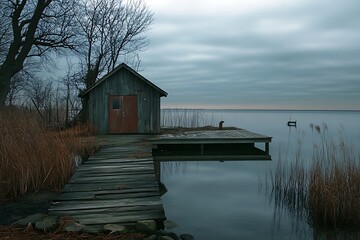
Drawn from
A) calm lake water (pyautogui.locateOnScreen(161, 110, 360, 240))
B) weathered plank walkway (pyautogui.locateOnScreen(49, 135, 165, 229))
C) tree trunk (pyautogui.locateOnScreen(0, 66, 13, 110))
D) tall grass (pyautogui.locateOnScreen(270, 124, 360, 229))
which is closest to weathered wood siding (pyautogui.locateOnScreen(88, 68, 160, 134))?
tree trunk (pyautogui.locateOnScreen(0, 66, 13, 110))

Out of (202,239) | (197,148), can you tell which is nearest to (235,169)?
(197,148)

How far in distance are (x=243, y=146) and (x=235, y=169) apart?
17.7 ft

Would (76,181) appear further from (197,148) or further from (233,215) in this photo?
(197,148)

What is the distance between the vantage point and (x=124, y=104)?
16.8 meters

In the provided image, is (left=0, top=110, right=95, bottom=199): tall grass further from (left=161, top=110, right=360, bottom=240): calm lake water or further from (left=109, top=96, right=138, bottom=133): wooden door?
(left=109, top=96, right=138, bottom=133): wooden door

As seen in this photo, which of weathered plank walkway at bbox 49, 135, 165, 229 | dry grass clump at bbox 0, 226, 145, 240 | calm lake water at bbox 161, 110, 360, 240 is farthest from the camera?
calm lake water at bbox 161, 110, 360, 240

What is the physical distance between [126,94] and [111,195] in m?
11.8

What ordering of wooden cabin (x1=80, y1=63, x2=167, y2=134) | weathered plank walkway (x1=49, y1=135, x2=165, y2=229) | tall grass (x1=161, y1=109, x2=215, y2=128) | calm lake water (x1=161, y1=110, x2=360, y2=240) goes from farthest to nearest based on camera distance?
tall grass (x1=161, y1=109, x2=215, y2=128) < wooden cabin (x1=80, y1=63, x2=167, y2=134) < calm lake water (x1=161, y1=110, x2=360, y2=240) < weathered plank walkway (x1=49, y1=135, x2=165, y2=229)

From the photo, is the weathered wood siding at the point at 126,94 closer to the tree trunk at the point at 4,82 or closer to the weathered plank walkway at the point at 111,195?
the tree trunk at the point at 4,82

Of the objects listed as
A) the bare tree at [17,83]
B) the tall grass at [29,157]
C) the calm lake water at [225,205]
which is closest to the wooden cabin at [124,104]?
the calm lake water at [225,205]

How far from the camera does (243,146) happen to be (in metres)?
17.4

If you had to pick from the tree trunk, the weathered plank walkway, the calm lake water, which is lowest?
the calm lake water

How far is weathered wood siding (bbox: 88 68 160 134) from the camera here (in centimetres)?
1681

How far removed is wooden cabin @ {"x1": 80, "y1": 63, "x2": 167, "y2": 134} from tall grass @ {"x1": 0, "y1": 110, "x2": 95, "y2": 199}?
362 inches
